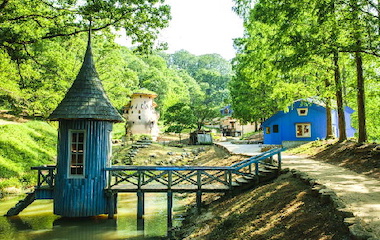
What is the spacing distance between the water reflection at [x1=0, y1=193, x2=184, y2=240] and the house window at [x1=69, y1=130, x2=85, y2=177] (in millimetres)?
1942

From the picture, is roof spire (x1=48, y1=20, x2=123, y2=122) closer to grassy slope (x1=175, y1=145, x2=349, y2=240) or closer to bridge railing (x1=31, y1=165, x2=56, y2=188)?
bridge railing (x1=31, y1=165, x2=56, y2=188)

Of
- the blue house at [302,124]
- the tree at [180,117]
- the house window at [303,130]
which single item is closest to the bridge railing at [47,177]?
the blue house at [302,124]

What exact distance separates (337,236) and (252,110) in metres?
30.2

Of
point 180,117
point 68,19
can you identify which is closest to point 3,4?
point 68,19

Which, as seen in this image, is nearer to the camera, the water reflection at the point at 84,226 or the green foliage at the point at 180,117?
the water reflection at the point at 84,226

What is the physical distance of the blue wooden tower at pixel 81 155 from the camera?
10.9 m

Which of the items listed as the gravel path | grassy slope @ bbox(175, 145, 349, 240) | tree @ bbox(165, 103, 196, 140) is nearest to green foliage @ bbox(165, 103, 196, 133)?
tree @ bbox(165, 103, 196, 140)

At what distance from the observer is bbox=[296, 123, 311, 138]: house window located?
27.3 metres

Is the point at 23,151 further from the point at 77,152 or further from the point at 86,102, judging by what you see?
the point at 86,102

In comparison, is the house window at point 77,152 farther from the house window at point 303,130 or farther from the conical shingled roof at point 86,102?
the house window at point 303,130

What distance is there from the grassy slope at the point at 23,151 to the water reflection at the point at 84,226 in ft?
17.7

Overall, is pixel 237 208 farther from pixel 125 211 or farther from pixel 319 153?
pixel 319 153

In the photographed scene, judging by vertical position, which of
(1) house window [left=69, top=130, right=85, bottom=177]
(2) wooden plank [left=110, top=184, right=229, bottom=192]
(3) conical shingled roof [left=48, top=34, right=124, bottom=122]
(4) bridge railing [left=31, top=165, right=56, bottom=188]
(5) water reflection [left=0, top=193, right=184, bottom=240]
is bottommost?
(5) water reflection [left=0, top=193, right=184, bottom=240]

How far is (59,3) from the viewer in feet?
39.8
